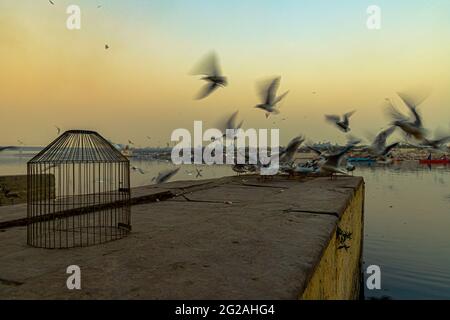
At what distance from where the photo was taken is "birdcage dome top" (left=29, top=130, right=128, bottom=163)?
3.96m

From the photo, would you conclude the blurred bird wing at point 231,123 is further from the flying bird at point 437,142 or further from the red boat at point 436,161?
the red boat at point 436,161

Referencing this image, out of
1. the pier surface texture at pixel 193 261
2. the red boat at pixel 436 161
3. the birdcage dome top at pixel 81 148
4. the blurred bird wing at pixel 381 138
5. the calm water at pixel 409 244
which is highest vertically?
the blurred bird wing at pixel 381 138

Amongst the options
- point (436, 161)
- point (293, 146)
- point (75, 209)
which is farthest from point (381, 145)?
point (436, 161)

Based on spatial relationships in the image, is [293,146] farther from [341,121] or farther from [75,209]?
[75,209]

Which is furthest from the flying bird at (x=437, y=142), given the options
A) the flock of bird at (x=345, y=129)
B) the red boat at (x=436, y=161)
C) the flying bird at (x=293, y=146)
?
the red boat at (x=436, y=161)

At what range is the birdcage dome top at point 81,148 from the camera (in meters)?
3.96

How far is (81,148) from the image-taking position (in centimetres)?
448

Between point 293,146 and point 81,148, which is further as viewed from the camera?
point 293,146

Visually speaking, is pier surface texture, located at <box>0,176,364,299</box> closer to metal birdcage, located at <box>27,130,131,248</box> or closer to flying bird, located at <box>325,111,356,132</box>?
metal birdcage, located at <box>27,130,131,248</box>

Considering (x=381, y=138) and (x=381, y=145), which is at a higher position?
(x=381, y=138)

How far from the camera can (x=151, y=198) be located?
7.28 meters

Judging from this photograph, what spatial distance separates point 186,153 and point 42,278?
12159mm
